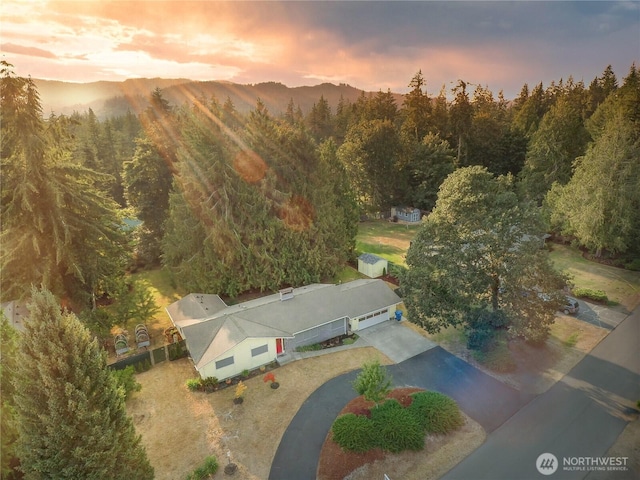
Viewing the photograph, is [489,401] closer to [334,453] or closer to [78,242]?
[334,453]

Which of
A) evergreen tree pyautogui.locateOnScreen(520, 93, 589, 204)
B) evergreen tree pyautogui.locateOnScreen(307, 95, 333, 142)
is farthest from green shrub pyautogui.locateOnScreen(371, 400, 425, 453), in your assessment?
evergreen tree pyautogui.locateOnScreen(307, 95, 333, 142)

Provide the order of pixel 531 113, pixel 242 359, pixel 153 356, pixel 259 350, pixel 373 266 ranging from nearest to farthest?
pixel 242 359 → pixel 259 350 → pixel 153 356 → pixel 373 266 → pixel 531 113

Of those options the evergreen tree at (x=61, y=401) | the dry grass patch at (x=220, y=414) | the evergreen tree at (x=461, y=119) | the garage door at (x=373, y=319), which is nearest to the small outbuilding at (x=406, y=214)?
the evergreen tree at (x=461, y=119)

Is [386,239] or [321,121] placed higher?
[321,121]

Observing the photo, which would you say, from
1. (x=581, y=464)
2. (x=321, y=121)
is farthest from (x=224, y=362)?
(x=321, y=121)

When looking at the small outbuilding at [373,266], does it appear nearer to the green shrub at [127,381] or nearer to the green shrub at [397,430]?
the green shrub at [397,430]

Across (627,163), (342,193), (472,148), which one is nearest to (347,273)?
(342,193)

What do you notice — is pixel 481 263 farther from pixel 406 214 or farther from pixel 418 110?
pixel 418 110
